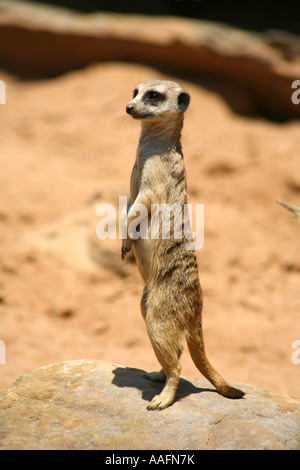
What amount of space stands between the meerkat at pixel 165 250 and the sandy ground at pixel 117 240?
5.63 ft

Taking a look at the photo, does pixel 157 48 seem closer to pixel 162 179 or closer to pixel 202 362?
pixel 162 179

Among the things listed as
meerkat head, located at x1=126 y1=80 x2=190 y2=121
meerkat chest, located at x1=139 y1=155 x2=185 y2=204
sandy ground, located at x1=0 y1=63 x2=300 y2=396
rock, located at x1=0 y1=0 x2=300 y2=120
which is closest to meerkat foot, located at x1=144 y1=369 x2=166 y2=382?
meerkat chest, located at x1=139 y1=155 x2=185 y2=204

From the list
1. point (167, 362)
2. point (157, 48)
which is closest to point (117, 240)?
point (167, 362)

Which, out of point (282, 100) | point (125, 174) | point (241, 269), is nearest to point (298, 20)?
point (282, 100)

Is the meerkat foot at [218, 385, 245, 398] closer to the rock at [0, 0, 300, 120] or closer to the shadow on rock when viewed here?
the shadow on rock

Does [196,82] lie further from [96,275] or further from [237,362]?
[237,362]

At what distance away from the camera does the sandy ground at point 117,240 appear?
16.4 feet

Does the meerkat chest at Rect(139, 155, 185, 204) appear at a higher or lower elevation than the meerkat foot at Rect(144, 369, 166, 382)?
higher

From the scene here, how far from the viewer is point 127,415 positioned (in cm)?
262

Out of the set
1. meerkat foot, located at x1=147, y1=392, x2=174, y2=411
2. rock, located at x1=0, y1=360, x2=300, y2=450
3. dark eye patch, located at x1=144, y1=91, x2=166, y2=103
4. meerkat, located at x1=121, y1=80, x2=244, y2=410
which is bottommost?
rock, located at x1=0, y1=360, x2=300, y2=450

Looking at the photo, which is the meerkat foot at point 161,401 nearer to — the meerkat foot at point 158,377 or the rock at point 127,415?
the rock at point 127,415

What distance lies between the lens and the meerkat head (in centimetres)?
273

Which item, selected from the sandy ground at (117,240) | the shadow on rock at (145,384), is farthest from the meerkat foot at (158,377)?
the sandy ground at (117,240)

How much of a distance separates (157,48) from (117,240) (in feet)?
12.7
